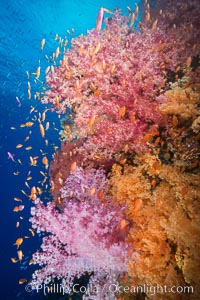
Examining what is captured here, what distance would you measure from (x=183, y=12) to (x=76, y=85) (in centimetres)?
404

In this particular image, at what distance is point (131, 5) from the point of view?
16078 millimetres

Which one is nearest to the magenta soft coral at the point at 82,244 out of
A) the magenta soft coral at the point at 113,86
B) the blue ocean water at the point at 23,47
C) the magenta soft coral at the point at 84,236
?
the magenta soft coral at the point at 84,236

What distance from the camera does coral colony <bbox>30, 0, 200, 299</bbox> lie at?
3742 millimetres

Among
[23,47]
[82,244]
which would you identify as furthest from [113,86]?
[23,47]

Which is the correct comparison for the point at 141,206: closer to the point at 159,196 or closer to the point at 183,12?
the point at 159,196

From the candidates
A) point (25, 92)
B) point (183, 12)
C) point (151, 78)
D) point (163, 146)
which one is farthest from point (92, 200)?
point (25, 92)

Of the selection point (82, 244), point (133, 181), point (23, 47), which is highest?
point (23, 47)

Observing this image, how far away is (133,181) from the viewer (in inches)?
178

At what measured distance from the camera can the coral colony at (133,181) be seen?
3.74 meters

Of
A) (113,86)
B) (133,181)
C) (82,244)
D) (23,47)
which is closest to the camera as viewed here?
(82,244)

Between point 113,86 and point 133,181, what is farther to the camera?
point 113,86

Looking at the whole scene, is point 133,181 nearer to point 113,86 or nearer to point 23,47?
point 113,86

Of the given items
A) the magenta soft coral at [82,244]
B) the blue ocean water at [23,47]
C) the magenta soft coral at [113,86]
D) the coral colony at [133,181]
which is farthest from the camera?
the blue ocean water at [23,47]

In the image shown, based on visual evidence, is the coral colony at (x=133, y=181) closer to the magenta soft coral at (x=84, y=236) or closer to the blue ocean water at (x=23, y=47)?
the magenta soft coral at (x=84, y=236)
